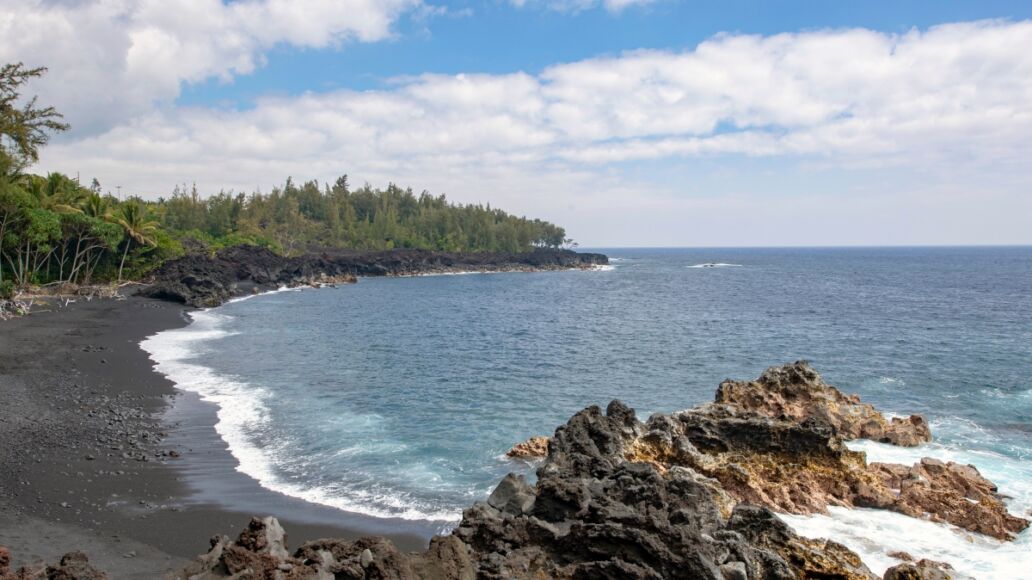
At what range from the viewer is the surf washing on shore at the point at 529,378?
18.7m

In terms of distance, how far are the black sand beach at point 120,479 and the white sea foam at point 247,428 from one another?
53 cm

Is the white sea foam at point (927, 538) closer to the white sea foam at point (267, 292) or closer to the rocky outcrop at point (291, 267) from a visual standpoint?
the rocky outcrop at point (291, 267)

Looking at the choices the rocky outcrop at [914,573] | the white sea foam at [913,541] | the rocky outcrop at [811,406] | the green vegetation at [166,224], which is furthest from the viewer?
the green vegetation at [166,224]

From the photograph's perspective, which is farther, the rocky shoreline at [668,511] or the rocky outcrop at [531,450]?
the rocky outcrop at [531,450]

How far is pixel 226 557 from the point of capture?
10.0m

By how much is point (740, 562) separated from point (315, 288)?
8746 cm

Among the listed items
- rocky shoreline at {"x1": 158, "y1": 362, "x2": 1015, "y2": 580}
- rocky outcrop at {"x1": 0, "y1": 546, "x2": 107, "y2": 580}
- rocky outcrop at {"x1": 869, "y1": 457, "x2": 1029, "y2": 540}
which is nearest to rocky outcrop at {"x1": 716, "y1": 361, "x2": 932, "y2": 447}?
rocky shoreline at {"x1": 158, "y1": 362, "x2": 1015, "y2": 580}

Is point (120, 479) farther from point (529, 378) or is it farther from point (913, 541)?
point (529, 378)

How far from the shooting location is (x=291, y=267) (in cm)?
9825

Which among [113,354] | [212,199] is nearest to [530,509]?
[113,354]

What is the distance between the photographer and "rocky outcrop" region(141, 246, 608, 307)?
67.7 meters

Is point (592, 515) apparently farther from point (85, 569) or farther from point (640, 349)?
point (640, 349)

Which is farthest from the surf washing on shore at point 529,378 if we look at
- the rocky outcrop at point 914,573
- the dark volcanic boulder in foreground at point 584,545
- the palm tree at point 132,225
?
the palm tree at point 132,225

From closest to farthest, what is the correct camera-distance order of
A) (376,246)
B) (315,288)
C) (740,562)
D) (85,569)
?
(85,569) < (740,562) < (315,288) < (376,246)
